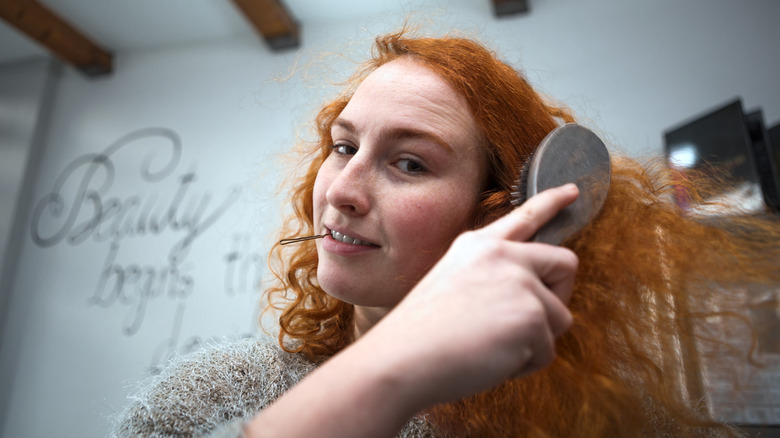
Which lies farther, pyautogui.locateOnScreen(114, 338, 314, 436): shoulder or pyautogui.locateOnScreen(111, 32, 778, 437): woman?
pyautogui.locateOnScreen(114, 338, 314, 436): shoulder

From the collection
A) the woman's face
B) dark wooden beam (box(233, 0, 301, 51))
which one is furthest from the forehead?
dark wooden beam (box(233, 0, 301, 51))

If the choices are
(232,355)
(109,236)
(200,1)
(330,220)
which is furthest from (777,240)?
(109,236)

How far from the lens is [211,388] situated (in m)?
0.62

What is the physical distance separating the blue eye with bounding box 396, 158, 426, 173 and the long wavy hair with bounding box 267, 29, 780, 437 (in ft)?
0.30

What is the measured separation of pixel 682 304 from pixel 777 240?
126mm

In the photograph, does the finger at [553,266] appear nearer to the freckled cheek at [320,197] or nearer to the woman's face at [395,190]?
the woman's face at [395,190]

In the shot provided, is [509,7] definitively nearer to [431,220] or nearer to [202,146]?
[202,146]

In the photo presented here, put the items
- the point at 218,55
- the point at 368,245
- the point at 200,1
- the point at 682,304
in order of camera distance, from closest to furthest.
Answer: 1. the point at 682,304
2. the point at 368,245
3. the point at 200,1
4. the point at 218,55

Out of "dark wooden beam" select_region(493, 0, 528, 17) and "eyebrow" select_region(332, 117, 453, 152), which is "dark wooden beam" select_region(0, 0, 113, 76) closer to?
"dark wooden beam" select_region(493, 0, 528, 17)

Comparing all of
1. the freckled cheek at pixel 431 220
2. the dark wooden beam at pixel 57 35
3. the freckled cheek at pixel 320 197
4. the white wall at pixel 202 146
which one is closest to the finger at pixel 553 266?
the freckled cheek at pixel 431 220

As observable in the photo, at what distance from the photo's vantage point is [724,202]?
0.65m

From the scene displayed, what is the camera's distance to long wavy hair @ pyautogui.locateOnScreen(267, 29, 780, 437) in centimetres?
47

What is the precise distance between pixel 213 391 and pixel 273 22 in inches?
69.0

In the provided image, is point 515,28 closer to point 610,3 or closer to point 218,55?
point 610,3
